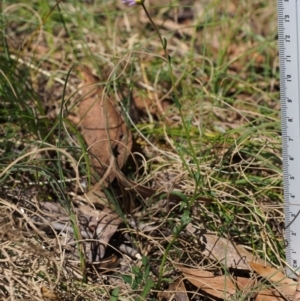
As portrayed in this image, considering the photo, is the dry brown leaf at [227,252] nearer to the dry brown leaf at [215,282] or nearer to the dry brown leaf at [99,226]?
the dry brown leaf at [215,282]

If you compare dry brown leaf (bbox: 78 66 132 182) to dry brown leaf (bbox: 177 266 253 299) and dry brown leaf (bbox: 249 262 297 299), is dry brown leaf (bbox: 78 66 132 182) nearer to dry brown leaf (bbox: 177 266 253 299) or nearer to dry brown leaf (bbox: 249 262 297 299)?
dry brown leaf (bbox: 177 266 253 299)

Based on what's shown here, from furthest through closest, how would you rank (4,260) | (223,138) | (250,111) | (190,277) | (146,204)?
(250,111) < (223,138) < (146,204) < (190,277) < (4,260)

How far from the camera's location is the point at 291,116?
1.89 m

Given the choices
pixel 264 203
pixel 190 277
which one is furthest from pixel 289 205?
pixel 190 277

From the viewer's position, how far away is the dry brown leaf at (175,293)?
192cm

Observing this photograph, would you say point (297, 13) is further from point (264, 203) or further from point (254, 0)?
point (254, 0)

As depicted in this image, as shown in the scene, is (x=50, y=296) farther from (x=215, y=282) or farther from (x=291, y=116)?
(x=291, y=116)

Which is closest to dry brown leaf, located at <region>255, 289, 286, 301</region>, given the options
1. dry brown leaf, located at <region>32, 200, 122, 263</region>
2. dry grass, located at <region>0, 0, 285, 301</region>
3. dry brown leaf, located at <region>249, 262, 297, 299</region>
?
dry brown leaf, located at <region>249, 262, 297, 299</region>

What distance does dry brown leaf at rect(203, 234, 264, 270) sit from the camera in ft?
6.63

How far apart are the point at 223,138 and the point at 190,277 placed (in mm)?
567

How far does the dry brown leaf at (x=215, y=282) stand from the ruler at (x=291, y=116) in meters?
0.16

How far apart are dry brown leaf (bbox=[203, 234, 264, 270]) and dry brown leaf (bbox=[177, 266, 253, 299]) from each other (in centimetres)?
6

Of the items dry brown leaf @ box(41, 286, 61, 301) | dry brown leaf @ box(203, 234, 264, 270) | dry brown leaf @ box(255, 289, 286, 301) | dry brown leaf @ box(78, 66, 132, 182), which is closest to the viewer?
dry brown leaf @ box(41, 286, 61, 301)

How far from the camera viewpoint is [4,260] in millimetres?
1797
